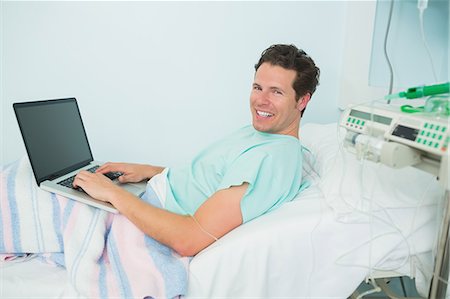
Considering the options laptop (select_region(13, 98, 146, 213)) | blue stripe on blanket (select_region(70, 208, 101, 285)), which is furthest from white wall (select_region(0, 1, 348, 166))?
blue stripe on blanket (select_region(70, 208, 101, 285))

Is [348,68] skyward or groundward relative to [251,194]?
skyward

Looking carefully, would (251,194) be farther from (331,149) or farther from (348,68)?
(348,68)

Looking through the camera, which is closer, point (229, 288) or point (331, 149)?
point (229, 288)

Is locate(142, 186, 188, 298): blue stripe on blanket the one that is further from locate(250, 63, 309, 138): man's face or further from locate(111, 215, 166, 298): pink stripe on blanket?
locate(250, 63, 309, 138): man's face

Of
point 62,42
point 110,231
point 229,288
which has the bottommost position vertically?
point 229,288

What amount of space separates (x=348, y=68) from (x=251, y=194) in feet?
3.22

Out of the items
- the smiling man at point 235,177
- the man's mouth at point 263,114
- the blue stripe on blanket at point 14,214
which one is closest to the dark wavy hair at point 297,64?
the smiling man at point 235,177

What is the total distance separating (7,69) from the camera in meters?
1.72

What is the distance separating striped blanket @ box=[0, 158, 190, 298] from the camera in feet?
3.06

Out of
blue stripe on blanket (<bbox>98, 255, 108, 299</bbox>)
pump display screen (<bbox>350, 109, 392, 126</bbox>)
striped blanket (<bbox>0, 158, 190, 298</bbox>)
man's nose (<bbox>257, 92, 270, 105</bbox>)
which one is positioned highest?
pump display screen (<bbox>350, 109, 392, 126</bbox>)

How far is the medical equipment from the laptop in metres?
0.66

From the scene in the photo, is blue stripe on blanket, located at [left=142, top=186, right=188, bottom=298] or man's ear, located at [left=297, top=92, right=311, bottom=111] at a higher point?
man's ear, located at [left=297, top=92, right=311, bottom=111]

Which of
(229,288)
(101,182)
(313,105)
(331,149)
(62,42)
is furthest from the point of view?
(313,105)

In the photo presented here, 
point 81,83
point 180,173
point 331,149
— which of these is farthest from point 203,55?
point 331,149
